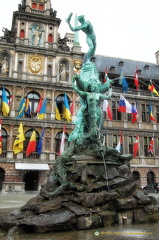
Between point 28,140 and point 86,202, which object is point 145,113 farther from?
point 86,202

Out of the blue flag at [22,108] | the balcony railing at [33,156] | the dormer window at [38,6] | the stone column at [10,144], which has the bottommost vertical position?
the balcony railing at [33,156]

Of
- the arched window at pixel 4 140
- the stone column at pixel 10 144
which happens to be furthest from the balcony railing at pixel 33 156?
the arched window at pixel 4 140

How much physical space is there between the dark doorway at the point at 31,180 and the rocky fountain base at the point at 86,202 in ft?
55.5

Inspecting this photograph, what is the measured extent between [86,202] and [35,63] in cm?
2340

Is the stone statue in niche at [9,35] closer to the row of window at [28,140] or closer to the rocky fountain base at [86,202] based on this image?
the row of window at [28,140]

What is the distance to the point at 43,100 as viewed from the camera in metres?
27.6

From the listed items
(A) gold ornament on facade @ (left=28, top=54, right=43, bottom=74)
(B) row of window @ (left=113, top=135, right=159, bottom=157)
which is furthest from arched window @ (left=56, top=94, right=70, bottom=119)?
(B) row of window @ (left=113, top=135, right=159, bottom=157)

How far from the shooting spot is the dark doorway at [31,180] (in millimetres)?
25875

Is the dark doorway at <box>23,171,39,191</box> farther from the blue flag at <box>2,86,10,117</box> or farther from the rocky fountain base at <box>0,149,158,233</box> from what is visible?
the rocky fountain base at <box>0,149,158,233</box>

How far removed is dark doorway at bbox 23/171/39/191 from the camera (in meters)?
25.9

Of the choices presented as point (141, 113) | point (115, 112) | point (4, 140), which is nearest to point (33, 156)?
point (4, 140)

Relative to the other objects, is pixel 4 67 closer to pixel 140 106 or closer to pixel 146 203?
pixel 140 106

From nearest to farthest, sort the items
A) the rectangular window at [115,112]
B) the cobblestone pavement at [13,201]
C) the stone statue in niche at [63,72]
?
the cobblestone pavement at [13,201]
the stone statue in niche at [63,72]
the rectangular window at [115,112]

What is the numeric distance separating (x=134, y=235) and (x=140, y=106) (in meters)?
26.6
